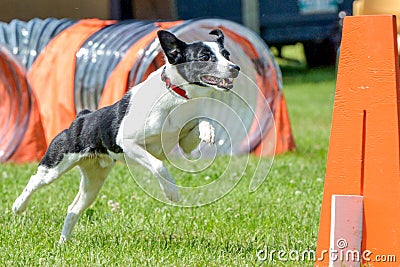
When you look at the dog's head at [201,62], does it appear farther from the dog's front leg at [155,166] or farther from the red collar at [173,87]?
the dog's front leg at [155,166]

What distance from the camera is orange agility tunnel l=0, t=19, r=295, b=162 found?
25.5 feet

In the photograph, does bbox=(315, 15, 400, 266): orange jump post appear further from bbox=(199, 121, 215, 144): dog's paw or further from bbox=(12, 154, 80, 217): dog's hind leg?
bbox=(12, 154, 80, 217): dog's hind leg

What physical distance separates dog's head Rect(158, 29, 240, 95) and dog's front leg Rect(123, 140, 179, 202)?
0.40 metres

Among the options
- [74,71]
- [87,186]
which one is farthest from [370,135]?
[74,71]

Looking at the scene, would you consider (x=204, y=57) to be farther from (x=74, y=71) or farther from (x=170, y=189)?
(x=74, y=71)

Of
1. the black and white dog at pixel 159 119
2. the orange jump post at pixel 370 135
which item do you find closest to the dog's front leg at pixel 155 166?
the black and white dog at pixel 159 119

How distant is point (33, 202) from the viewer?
6004 millimetres

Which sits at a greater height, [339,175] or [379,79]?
[379,79]

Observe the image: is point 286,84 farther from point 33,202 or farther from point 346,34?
point 346,34

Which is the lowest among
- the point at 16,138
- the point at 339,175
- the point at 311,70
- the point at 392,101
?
the point at 311,70

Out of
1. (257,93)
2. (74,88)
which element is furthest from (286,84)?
(257,93)

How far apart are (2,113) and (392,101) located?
5.43 meters

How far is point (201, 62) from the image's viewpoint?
3916 millimetres

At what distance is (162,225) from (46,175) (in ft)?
2.95
